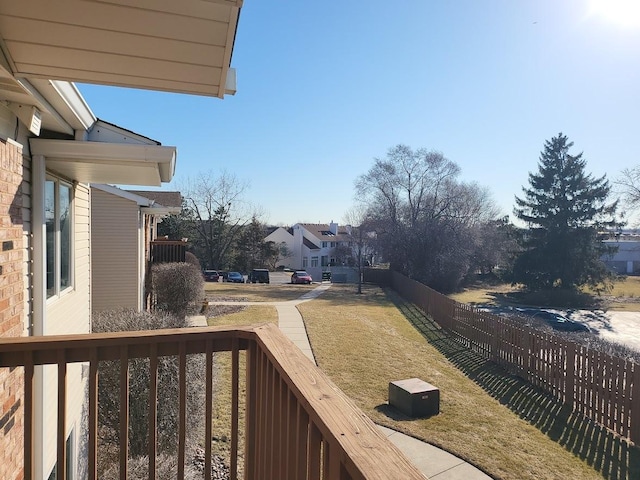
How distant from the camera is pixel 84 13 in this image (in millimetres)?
1621

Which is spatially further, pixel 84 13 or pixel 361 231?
pixel 361 231

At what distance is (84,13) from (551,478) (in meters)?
6.92

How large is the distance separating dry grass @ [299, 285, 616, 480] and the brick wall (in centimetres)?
542

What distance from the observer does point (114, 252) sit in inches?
474

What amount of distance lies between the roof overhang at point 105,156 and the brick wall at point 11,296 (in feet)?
0.99

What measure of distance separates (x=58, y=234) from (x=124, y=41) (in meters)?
3.21

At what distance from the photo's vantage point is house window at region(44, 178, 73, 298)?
4016mm

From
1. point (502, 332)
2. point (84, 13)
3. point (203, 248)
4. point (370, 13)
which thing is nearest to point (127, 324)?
point (84, 13)

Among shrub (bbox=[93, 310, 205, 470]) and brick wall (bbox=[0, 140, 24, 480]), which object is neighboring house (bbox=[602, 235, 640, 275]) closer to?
shrub (bbox=[93, 310, 205, 470])

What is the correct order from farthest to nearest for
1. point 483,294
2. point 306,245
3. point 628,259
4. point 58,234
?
1. point 306,245
2. point 628,259
3. point 483,294
4. point 58,234

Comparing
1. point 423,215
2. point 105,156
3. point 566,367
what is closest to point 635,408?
point 566,367

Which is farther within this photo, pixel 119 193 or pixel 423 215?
pixel 423 215

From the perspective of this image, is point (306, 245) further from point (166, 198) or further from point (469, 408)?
point (469, 408)

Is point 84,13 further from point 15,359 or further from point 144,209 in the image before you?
point 144,209
